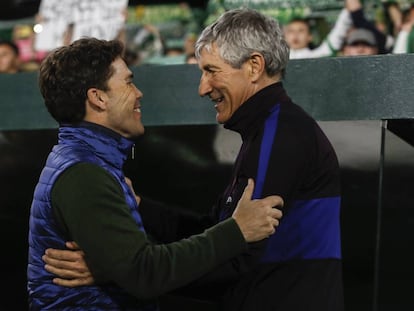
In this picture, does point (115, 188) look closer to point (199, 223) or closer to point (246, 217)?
point (246, 217)

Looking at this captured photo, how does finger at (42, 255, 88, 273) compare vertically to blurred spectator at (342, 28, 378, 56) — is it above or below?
below

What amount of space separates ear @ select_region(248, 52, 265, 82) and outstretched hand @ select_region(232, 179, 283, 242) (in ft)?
1.30

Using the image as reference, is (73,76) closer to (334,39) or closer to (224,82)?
(224,82)

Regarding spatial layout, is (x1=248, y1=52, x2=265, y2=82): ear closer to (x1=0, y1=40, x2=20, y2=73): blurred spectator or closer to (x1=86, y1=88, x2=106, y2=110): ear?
(x1=86, y1=88, x2=106, y2=110): ear

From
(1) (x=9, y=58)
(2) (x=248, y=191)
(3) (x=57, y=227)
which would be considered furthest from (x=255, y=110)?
(1) (x=9, y=58)

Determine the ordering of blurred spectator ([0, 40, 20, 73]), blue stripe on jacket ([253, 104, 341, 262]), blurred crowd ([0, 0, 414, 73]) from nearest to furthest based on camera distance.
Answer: blue stripe on jacket ([253, 104, 341, 262]) → blurred crowd ([0, 0, 414, 73]) → blurred spectator ([0, 40, 20, 73])

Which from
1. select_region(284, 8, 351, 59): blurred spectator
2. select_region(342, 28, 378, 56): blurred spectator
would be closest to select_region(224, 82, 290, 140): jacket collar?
select_region(342, 28, 378, 56): blurred spectator

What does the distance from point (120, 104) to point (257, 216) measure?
52 centimetres

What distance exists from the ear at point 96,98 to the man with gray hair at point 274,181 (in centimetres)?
37

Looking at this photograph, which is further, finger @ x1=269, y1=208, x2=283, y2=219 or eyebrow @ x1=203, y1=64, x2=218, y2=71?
eyebrow @ x1=203, y1=64, x2=218, y2=71

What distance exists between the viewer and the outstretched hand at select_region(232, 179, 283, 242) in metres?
2.00

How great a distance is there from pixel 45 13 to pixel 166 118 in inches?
167

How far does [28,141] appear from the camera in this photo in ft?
10.3

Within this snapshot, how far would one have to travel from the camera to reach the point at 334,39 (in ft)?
21.0
